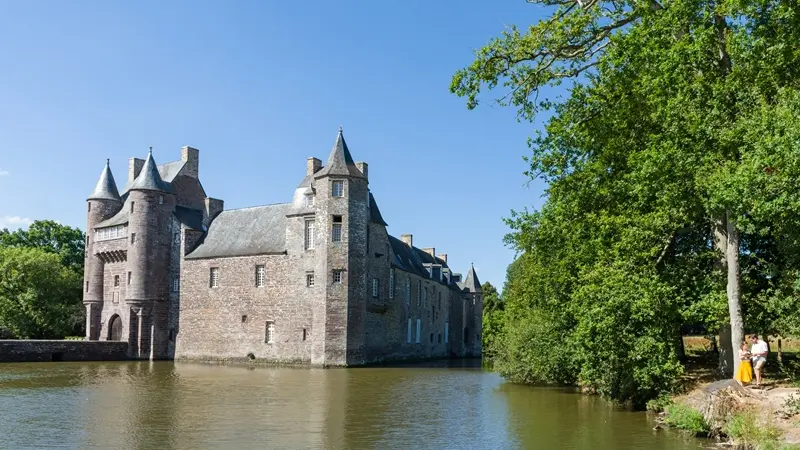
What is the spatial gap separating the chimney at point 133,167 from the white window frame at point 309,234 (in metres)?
16.9

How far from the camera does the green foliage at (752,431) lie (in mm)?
10658

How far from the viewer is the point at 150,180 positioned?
4209cm

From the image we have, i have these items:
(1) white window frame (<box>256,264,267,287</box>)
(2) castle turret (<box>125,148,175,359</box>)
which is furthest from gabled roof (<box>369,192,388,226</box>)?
(2) castle turret (<box>125,148,175,359</box>)

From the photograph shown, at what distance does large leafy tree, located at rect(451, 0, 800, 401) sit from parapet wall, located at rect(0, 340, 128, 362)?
29.7 meters

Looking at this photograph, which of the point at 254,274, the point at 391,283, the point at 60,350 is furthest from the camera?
the point at 391,283

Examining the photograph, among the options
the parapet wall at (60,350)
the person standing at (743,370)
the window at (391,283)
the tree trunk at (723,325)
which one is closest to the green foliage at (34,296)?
the parapet wall at (60,350)

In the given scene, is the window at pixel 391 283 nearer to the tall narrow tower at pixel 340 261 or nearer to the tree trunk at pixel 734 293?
the tall narrow tower at pixel 340 261

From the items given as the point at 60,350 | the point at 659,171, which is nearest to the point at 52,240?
the point at 60,350

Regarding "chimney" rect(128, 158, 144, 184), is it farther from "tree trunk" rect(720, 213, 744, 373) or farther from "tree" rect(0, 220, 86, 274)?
"tree trunk" rect(720, 213, 744, 373)

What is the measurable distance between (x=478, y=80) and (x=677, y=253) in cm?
674

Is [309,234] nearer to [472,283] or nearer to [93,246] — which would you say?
[93,246]

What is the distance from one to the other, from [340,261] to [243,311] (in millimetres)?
7583

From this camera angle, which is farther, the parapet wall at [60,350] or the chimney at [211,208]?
the chimney at [211,208]

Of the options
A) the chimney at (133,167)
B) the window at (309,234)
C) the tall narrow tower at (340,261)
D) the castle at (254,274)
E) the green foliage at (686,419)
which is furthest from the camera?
the chimney at (133,167)
